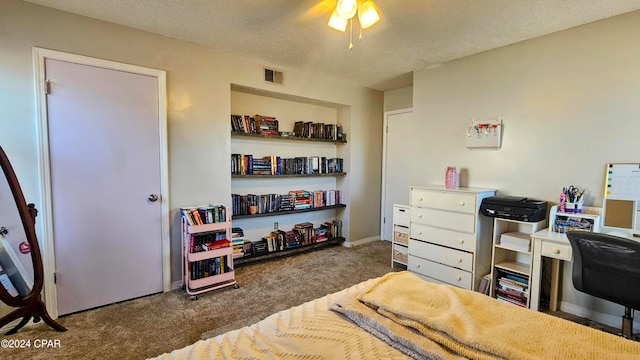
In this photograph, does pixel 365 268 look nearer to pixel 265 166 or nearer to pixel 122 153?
pixel 265 166

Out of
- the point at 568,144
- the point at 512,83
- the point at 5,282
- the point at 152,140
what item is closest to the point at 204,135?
the point at 152,140

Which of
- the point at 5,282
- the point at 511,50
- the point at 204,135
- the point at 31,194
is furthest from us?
the point at 204,135

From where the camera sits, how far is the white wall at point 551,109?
7.31 ft

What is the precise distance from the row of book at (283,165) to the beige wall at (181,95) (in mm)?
199

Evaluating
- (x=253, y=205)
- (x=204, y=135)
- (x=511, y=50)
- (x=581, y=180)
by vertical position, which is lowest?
(x=253, y=205)

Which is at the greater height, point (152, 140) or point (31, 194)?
point (152, 140)

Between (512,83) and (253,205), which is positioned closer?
(512,83)

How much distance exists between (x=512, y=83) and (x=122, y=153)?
3.58m

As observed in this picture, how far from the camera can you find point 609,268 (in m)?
1.83

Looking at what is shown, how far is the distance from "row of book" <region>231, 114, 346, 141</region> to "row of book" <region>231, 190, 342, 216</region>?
77 centimetres

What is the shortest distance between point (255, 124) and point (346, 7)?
208 centimetres

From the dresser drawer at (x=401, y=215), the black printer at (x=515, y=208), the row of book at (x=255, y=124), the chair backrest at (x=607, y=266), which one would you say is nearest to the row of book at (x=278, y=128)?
the row of book at (x=255, y=124)

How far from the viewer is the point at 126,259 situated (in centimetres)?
260

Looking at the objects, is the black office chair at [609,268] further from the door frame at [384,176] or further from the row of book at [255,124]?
the row of book at [255,124]
